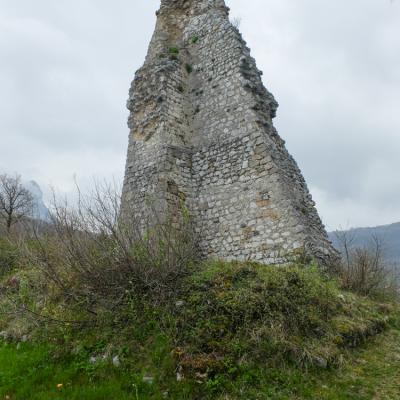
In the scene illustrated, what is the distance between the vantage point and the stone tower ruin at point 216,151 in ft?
28.8

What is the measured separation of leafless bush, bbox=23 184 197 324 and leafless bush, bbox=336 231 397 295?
12.6 feet

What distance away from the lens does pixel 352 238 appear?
10.0 metres

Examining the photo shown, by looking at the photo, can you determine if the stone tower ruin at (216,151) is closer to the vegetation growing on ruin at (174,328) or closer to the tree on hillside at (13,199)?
the vegetation growing on ruin at (174,328)

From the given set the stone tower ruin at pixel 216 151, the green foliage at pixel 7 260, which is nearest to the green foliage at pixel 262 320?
the stone tower ruin at pixel 216 151

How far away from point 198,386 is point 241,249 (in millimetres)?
4815

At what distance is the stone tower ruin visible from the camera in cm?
877

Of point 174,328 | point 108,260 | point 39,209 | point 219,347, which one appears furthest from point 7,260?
point 219,347

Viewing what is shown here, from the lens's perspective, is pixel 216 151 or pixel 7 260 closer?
pixel 216 151

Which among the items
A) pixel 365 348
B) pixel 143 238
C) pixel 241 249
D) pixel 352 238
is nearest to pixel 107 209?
pixel 143 238

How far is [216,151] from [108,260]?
16.7ft

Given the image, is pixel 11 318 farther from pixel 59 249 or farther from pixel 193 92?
pixel 193 92

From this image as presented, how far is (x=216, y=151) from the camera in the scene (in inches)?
399

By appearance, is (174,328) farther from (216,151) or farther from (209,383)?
(216,151)

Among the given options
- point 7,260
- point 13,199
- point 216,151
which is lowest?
point 7,260
